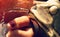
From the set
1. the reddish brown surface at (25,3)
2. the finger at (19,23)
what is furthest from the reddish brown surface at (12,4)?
the finger at (19,23)

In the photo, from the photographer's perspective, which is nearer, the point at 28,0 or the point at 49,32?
the point at 49,32

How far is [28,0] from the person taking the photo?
73 centimetres

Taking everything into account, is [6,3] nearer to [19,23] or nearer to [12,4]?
[12,4]

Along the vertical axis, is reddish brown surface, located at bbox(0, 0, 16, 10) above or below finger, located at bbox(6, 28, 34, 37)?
above

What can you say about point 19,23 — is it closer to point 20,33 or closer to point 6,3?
point 20,33

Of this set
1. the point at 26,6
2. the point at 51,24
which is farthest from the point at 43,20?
the point at 26,6

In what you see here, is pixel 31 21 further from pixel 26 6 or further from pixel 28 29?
pixel 26 6

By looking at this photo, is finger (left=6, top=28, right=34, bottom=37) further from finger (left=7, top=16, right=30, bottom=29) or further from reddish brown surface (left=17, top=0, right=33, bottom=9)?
reddish brown surface (left=17, top=0, right=33, bottom=9)

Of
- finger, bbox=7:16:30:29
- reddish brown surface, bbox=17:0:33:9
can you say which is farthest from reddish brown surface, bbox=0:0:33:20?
finger, bbox=7:16:30:29

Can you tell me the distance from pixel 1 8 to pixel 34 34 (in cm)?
19

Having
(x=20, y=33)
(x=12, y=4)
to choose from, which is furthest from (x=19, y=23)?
(x=12, y=4)

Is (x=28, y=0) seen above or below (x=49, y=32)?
above

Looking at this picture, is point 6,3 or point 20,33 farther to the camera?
point 6,3

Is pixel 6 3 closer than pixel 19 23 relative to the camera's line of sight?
No
